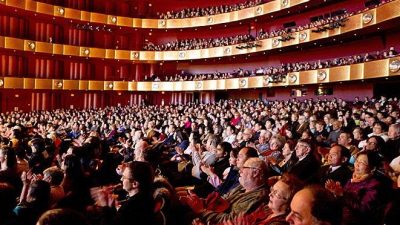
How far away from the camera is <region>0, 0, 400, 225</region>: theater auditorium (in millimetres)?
2328

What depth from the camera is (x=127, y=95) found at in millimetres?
25344

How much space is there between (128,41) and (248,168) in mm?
23550

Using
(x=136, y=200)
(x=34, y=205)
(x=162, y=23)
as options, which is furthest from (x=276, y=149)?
(x=162, y=23)

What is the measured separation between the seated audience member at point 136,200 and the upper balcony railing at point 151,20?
51.8ft

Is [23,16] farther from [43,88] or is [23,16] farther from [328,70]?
[328,70]

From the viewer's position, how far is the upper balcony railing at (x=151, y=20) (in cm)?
1888

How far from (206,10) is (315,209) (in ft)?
72.8

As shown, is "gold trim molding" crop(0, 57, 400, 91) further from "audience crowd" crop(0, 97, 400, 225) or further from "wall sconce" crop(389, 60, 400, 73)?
"audience crowd" crop(0, 97, 400, 225)

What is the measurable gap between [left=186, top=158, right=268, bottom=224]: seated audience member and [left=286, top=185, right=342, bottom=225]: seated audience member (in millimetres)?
774

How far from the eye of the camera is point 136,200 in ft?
6.90

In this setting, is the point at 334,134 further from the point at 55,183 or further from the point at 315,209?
the point at 315,209

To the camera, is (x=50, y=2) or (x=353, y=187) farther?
(x=50, y=2)

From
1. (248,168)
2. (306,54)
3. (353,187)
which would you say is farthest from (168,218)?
(306,54)

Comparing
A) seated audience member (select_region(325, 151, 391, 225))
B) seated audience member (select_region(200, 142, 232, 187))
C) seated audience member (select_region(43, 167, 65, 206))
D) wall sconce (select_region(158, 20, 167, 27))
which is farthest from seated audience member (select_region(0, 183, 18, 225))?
wall sconce (select_region(158, 20, 167, 27))
